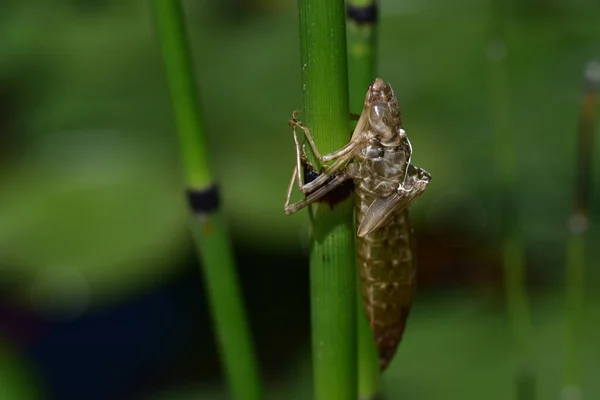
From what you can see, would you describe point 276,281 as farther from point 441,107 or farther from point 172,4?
point 172,4

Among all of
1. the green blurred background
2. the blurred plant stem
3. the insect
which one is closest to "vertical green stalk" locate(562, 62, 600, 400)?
the blurred plant stem

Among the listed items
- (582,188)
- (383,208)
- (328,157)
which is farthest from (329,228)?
(582,188)

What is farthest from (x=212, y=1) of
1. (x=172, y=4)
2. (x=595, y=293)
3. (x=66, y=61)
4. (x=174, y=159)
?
Result: (x=172, y=4)

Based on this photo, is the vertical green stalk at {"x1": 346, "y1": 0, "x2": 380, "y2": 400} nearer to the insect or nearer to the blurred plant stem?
the insect

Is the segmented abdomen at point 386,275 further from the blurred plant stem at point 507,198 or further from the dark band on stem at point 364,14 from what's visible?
the blurred plant stem at point 507,198

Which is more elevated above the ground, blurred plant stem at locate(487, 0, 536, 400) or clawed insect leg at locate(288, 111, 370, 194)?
clawed insect leg at locate(288, 111, 370, 194)
